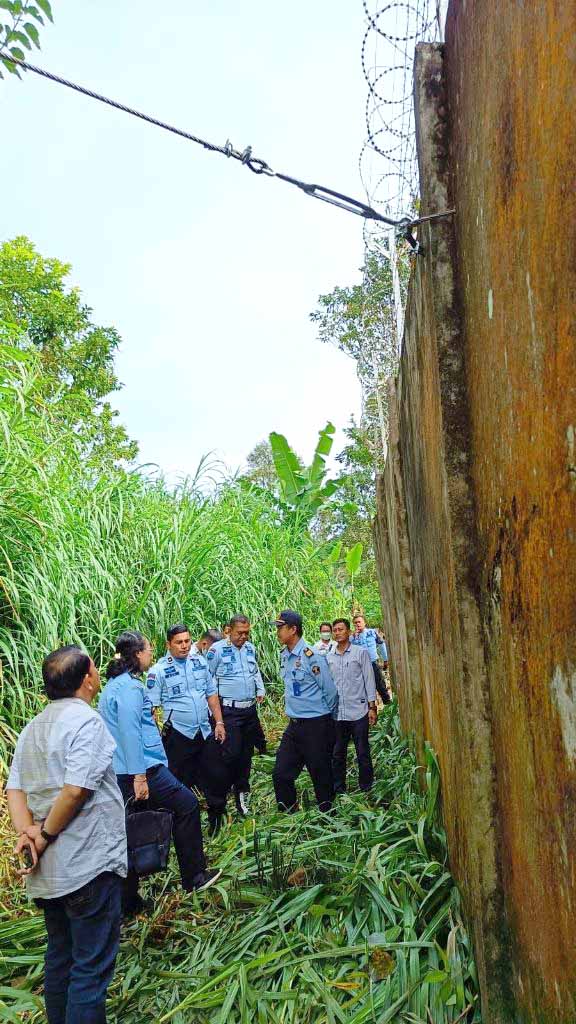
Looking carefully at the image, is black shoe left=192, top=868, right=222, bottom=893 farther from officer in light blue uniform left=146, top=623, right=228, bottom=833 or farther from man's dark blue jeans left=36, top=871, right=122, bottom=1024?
man's dark blue jeans left=36, top=871, right=122, bottom=1024

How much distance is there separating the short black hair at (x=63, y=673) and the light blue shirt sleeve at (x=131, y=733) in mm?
1413

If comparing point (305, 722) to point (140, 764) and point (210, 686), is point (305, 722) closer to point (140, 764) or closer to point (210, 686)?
point (210, 686)

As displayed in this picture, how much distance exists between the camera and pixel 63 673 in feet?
10.5

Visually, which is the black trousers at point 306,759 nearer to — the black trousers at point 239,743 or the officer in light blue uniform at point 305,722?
the officer in light blue uniform at point 305,722

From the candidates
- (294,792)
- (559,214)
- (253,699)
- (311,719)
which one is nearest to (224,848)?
(294,792)

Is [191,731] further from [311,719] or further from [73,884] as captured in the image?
[73,884]

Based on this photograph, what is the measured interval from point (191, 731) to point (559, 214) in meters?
5.29

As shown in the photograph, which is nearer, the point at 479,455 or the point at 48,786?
the point at 479,455

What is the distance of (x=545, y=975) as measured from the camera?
1741 millimetres

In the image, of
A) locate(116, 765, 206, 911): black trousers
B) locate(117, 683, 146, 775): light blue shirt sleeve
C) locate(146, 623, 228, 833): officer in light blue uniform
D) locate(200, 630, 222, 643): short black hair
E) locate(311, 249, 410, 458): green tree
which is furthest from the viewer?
locate(311, 249, 410, 458): green tree

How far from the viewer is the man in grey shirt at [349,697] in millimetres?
6762

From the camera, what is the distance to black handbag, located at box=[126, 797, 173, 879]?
416 centimetres

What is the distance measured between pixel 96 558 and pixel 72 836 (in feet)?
14.0

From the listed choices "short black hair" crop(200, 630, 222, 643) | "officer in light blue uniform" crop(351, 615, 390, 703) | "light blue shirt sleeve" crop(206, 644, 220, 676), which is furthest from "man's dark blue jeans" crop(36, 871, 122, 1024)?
"officer in light blue uniform" crop(351, 615, 390, 703)
